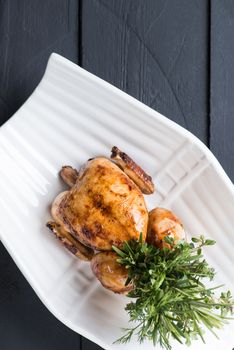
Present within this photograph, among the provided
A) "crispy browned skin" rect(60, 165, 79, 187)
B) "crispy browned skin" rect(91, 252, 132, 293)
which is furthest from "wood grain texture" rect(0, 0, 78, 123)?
"crispy browned skin" rect(91, 252, 132, 293)

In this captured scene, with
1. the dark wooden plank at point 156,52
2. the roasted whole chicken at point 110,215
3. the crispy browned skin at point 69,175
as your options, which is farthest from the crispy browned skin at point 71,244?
the dark wooden plank at point 156,52

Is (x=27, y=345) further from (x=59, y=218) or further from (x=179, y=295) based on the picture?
(x=179, y=295)

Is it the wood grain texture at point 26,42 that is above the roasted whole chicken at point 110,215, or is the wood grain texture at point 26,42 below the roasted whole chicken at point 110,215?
above

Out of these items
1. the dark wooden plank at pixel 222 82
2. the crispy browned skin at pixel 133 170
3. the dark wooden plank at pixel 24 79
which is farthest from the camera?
the dark wooden plank at pixel 222 82

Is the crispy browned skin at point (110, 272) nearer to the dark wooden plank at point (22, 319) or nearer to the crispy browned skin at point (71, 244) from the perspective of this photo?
the crispy browned skin at point (71, 244)

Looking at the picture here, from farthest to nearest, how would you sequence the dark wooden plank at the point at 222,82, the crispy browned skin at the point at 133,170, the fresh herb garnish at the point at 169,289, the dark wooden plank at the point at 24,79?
1. the dark wooden plank at the point at 222,82
2. the dark wooden plank at the point at 24,79
3. the crispy browned skin at the point at 133,170
4. the fresh herb garnish at the point at 169,289

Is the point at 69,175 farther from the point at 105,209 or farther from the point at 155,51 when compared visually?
the point at 155,51

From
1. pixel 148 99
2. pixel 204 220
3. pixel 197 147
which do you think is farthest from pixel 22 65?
pixel 204 220
